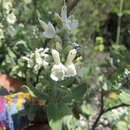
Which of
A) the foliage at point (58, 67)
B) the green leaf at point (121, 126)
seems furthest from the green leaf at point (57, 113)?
the green leaf at point (121, 126)

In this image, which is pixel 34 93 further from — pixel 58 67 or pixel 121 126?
pixel 121 126

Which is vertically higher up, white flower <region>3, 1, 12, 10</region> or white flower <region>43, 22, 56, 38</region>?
white flower <region>3, 1, 12, 10</region>

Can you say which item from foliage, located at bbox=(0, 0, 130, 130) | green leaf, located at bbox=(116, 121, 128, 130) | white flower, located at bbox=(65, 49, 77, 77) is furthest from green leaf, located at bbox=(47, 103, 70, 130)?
green leaf, located at bbox=(116, 121, 128, 130)

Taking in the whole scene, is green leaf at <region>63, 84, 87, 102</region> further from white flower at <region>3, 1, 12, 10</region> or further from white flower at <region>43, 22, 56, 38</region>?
white flower at <region>3, 1, 12, 10</region>

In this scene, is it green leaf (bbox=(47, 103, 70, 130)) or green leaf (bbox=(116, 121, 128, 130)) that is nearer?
green leaf (bbox=(47, 103, 70, 130))

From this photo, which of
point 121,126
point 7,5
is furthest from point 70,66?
point 121,126

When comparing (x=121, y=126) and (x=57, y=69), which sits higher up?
(x=57, y=69)
